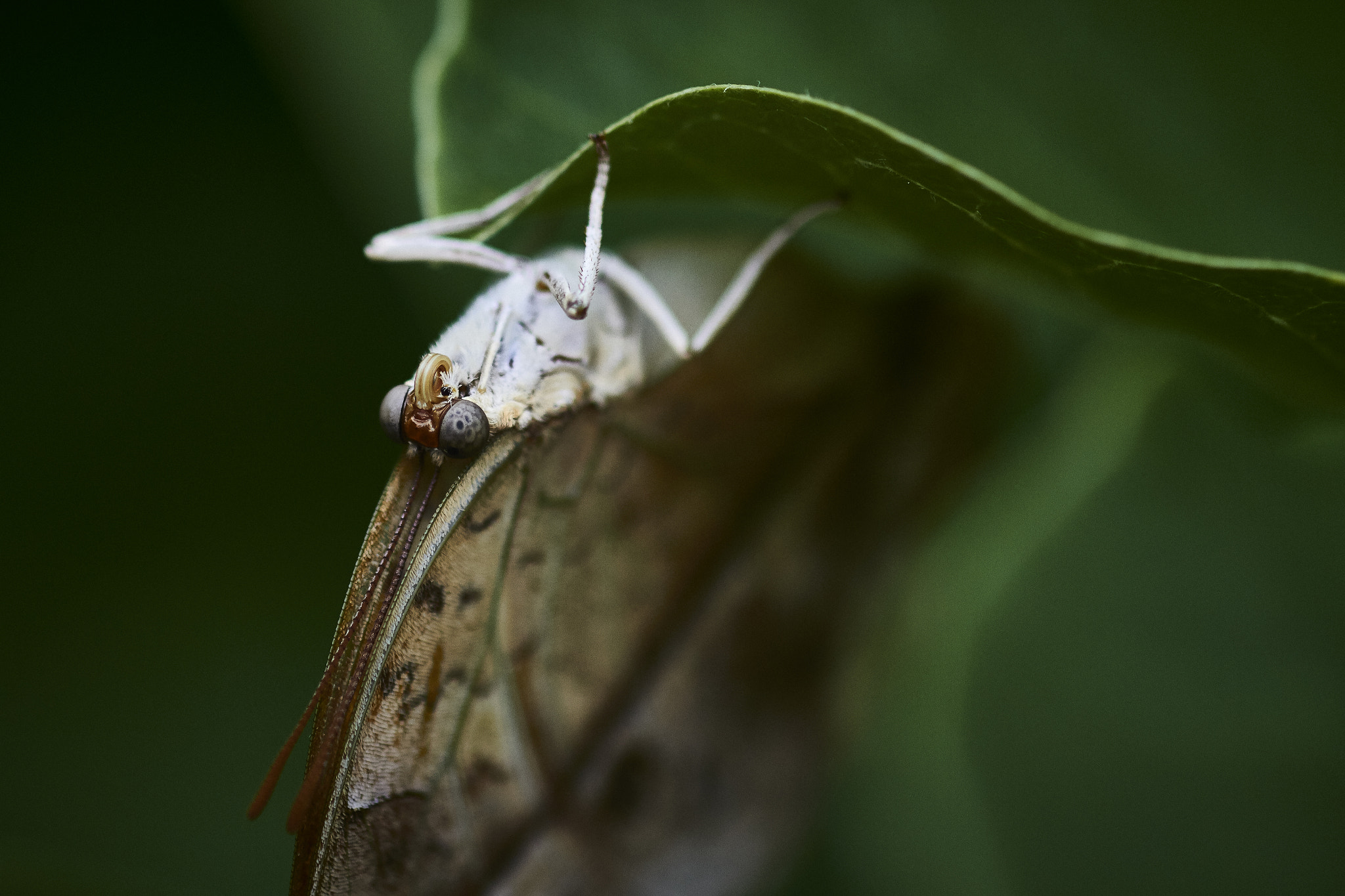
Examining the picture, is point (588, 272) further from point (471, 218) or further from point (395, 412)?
point (395, 412)

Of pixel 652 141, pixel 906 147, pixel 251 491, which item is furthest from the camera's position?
pixel 251 491

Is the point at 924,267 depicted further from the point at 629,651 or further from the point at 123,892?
the point at 123,892

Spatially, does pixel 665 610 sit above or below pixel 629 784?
above

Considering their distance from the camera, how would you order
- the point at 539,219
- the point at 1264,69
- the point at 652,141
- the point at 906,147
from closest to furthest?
the point at 906,147
the point at 652,141
the point at 1264,69
the point at 539,219

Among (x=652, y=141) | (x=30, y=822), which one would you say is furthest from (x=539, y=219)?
(x=30, y=822)

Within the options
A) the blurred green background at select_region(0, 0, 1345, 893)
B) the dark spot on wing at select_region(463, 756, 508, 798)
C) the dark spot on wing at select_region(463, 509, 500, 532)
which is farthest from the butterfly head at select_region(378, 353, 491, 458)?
the dark spot on wing at select_region(463, 756, 508, 798)

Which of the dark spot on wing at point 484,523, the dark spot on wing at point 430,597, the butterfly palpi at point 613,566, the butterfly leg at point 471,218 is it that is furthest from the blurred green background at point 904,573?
the dark spot on wing at point 430,597

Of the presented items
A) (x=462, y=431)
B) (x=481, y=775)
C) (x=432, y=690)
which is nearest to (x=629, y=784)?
(x=481, y=775)
